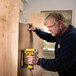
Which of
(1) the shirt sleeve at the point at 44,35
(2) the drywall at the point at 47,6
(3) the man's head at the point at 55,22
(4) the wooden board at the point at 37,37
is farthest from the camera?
(2) the drywall at the point at 47,6

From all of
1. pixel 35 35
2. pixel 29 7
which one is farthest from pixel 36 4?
pixel 35 35

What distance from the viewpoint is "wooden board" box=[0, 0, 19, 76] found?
0.75 metres

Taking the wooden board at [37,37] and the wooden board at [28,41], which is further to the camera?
the wooden board at [37,37]

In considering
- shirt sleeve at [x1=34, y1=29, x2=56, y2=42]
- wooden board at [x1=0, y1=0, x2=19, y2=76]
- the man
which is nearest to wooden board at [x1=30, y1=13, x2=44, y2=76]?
shirt sleeve at [x1=34, y1=29, x2=56, y2=42]

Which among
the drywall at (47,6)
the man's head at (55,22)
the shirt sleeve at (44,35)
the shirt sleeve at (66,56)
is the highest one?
the drywall at (47,6)

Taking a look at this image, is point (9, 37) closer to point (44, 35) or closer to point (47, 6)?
point (44, 35)

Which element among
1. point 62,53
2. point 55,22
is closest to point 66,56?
point 62,53

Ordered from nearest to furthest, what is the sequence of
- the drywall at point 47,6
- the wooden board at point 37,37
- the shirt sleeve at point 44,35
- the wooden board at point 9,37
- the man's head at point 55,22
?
the wooden board at point 9,37
the man's head at point 55,22
the shirt sleeve at point 44,35
the wooden board at point 37,37
the drywall at point 47,6

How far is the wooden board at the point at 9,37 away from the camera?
0.75 m

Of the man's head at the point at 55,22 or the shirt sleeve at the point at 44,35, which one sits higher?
the man's head at the point at 55,22

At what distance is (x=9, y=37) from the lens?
801mm

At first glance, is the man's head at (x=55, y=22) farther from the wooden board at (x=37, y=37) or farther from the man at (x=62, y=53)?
the wooden board at (x=37, y=37)

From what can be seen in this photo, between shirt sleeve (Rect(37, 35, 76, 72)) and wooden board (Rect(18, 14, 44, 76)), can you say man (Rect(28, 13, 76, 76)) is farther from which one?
wooden board (Rect(18, 14, 44, 76))

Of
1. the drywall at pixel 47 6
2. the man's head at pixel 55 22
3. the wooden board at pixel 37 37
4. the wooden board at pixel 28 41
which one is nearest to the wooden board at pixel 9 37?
the wooden board at pixel 28 41
